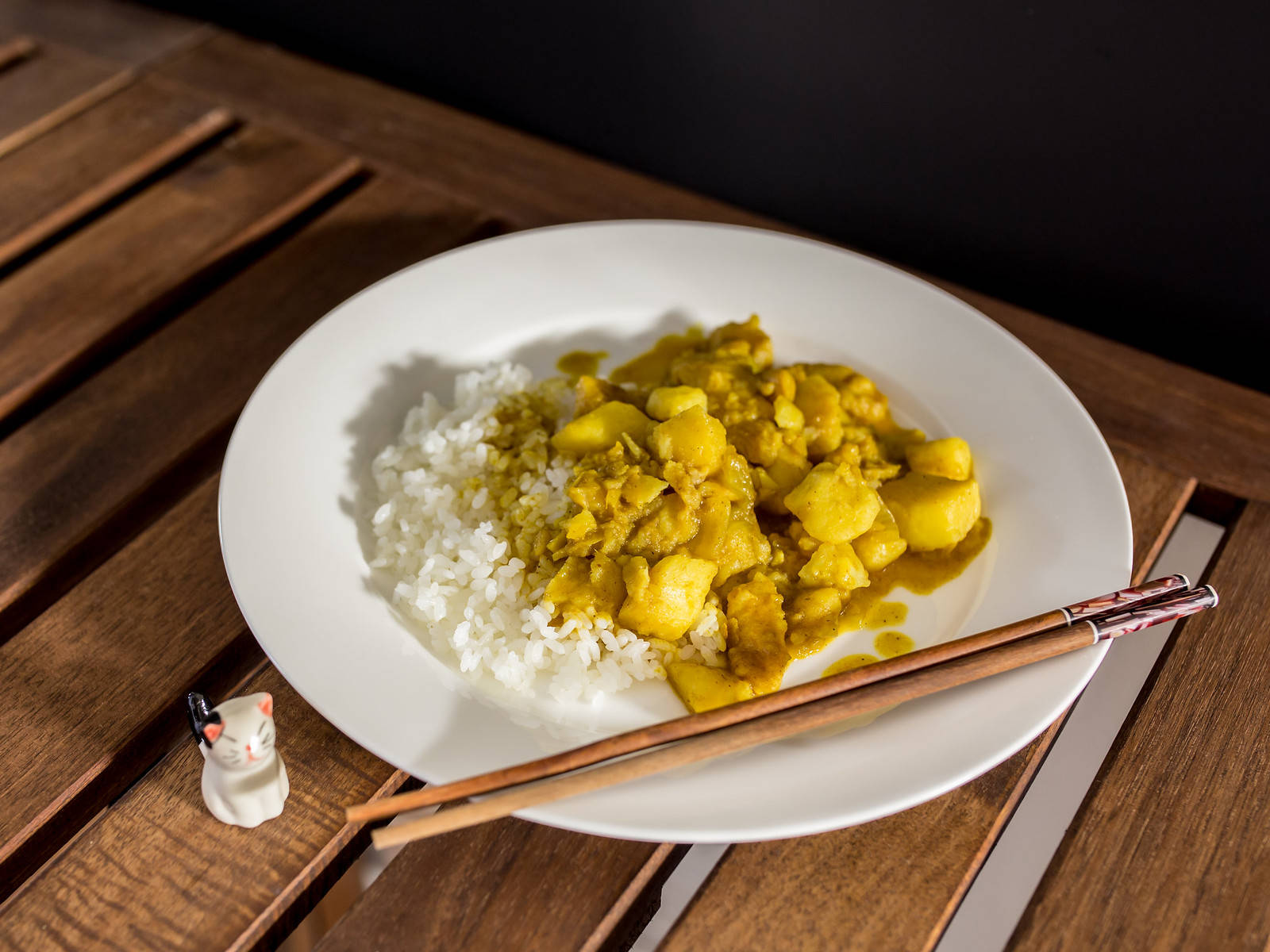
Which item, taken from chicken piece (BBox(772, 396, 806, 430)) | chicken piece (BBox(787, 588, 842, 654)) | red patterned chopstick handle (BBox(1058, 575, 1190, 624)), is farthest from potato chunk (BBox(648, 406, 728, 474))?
red patterned chopstick handle (BBox(1058, 575, 1190, 624))

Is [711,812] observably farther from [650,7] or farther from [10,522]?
[650,7]

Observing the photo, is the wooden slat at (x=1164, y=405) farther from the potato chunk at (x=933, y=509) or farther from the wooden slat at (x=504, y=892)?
Result: the wooden slat at (x=504, y=892)

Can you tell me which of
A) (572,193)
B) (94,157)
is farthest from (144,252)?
(572,193)

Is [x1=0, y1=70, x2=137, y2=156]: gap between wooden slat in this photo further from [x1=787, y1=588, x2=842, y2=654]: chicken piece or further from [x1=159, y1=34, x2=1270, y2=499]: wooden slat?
[x1=787, y1=588, x2=842, y2=654]: chicken piece

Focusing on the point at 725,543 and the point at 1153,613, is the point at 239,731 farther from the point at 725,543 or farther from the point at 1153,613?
the point at 1153,613

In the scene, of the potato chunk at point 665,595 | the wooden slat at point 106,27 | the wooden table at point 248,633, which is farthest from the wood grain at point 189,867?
the wooden slat at point 106,27

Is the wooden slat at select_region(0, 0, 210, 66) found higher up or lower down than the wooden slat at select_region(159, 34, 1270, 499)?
higher up
